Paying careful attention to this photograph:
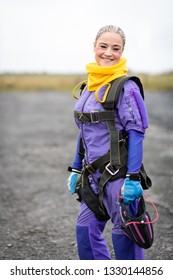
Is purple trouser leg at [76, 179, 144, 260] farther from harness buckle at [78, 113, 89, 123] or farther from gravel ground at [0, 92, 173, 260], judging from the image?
gravel ground at [0, 92, 173, 260]

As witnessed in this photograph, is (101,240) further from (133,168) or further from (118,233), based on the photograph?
(133,168)

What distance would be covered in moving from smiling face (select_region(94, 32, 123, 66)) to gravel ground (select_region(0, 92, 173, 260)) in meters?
2.23

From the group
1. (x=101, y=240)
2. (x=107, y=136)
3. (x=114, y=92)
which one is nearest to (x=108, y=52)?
(x=114, y=92)

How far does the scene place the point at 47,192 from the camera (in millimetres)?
6293

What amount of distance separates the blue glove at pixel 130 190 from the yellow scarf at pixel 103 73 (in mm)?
799

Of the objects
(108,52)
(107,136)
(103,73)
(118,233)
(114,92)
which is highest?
(108,52)

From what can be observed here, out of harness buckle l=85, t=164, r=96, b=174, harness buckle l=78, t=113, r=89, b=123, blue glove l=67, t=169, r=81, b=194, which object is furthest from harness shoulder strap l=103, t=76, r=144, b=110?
blue glove l=67, t=169, r=81, b=194

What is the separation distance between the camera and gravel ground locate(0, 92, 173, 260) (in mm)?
4441

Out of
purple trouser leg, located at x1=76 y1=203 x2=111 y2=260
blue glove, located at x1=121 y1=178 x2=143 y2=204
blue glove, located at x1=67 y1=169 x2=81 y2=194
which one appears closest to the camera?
blue glove, located at x1=121 y1=178 x2=143 y2=204

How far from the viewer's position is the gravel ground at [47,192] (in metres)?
4.44

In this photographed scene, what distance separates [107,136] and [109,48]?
2.32 ft

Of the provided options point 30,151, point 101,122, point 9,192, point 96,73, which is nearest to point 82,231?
point 101,122

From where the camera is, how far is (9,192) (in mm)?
6277
